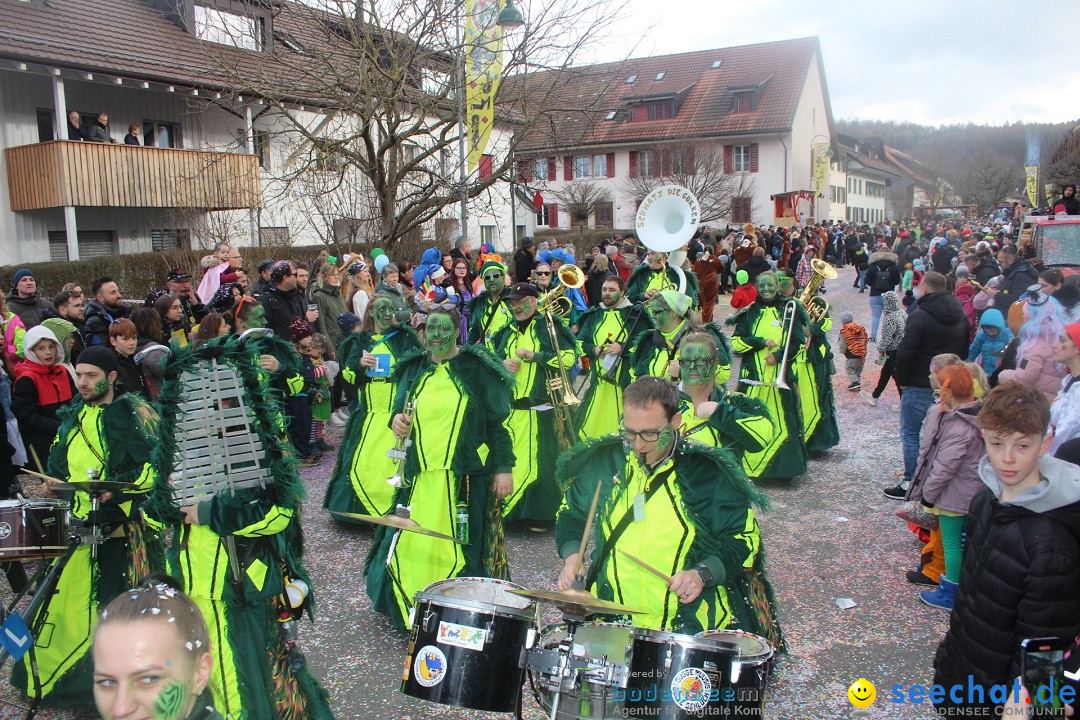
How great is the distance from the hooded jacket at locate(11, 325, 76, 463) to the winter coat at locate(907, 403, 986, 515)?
552cm

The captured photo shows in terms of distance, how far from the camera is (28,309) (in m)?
8.24

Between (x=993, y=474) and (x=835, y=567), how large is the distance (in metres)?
2.88

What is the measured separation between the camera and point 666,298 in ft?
21.0

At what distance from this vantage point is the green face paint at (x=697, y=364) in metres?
4.48

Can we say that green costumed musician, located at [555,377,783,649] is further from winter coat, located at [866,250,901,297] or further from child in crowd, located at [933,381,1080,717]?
winter coat, located at [866,250,901,297]

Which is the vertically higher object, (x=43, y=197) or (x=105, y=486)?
(x=43, y=197)

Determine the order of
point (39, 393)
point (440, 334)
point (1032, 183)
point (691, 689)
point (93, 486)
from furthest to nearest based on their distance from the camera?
1. point (1032, 183)
2. point (39, 393)
3. point (440, 334)
4. point (93, 486)
5. point (691, 689)

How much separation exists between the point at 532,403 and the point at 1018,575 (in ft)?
14.0

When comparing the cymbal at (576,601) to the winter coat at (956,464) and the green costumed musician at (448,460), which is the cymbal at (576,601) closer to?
the green costumed musician at (448,460)

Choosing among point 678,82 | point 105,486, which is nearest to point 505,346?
point 105,486

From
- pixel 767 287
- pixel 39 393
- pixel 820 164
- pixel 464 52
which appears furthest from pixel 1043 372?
pixel 820 164

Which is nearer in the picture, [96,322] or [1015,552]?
[1015,552]

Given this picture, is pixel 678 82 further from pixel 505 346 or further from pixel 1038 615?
pixel 1038 615

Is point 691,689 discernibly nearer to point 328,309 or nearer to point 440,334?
point 440,334
